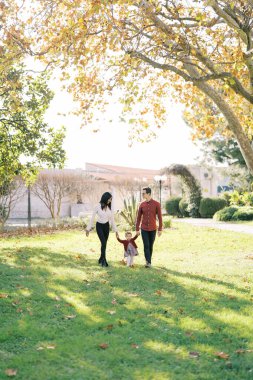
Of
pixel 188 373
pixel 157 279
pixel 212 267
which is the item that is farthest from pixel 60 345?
pixel 212 267

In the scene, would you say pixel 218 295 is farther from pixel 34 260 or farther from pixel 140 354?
pixel 34 260

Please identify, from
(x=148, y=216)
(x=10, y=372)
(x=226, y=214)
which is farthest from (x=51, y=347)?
(x=226, y=214)

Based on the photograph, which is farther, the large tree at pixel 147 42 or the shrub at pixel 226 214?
the shrub at pixel 226 214

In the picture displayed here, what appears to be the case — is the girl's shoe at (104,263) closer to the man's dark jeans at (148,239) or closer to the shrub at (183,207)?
the man's dark jeans at (148,239)

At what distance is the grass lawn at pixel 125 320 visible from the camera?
4668 millimetres

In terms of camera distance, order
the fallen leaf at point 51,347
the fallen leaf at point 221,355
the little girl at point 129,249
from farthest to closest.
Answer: the little girl at point 129,249
the fallen leaf at point 51,347
the fallen leaf at point 221,355

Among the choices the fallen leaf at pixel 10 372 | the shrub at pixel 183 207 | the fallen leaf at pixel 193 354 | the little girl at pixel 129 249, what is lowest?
the fallen leaf at pixel 193 354

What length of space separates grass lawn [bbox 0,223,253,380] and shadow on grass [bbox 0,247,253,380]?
10 mm

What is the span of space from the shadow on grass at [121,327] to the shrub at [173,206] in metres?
23.8

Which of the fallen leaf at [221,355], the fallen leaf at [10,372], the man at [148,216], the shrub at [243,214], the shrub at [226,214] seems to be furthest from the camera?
the shrub at [226,214]

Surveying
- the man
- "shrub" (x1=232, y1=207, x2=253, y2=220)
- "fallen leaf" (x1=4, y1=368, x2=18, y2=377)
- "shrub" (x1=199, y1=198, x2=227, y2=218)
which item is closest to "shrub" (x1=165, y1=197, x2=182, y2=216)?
"shrub" (x1=199, y1=198, x2=227, y2=218)

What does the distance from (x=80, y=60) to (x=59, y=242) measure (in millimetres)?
8832

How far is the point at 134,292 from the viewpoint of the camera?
27.1 ft

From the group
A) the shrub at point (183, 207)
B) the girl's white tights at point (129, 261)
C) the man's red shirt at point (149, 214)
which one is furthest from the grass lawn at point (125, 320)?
the shrub at point (183, 207)
